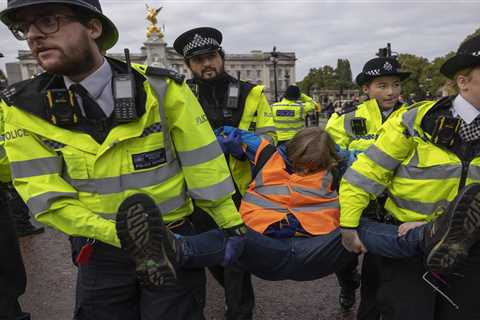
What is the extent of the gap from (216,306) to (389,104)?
101 inches

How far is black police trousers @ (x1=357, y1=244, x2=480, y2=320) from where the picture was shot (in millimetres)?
2350

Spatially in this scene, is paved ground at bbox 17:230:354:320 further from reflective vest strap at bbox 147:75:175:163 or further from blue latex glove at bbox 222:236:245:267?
reflective vest strap at bbox 147:75:175:163

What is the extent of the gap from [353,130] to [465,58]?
2211 mm

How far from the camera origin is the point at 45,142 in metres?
2.02

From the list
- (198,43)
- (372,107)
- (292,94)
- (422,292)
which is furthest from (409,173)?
(292,94)

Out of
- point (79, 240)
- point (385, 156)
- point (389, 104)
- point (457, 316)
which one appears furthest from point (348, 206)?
point (389, 104)

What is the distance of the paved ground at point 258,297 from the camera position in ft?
12.3

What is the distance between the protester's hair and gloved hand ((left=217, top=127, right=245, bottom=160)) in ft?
1.57

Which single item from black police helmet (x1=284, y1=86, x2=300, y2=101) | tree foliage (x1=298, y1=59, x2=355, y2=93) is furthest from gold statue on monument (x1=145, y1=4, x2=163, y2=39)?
black police helmet (x1=284, y1=86, x2=300, y2=101)

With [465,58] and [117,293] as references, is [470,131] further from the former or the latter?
[117,293]

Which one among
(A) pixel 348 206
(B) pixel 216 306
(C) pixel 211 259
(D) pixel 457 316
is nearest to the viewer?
(C) pixel 211 259

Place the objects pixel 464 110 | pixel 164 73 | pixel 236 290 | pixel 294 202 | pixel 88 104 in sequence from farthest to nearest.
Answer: pixel 236 290 → pixel 294 202 → pixel 464 110 → pixel 164 73 → pixel 88 104

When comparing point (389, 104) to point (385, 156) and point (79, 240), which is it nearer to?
point (385, 156)

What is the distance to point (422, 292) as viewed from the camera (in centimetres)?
243
